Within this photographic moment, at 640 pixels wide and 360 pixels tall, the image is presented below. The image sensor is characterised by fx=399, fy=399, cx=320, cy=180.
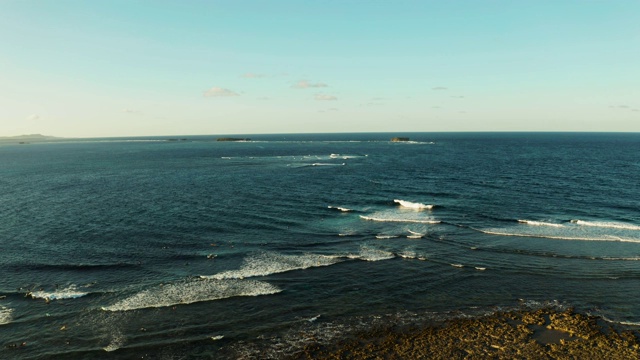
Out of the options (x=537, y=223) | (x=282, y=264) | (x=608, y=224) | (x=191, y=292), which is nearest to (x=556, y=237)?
(x=537, y=223)

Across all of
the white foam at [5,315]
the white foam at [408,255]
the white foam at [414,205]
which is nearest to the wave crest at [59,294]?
the white foam at [5,315]

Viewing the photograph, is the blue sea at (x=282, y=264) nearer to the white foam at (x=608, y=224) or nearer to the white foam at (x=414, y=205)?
the white foam at (x=414, y=205)

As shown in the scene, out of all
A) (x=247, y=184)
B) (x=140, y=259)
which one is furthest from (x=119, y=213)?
(x=247, y=184)

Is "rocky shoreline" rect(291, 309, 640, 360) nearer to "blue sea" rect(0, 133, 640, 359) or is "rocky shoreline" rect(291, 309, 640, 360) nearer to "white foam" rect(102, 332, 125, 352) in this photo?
"blue sea" rect(0, 133, 640, 359)

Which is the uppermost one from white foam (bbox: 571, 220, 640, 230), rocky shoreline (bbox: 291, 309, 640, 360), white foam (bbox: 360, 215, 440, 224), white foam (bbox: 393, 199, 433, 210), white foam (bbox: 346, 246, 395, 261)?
white foam (bbox: 393, 199, 433, 210)

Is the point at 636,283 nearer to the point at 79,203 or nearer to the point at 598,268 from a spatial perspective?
the point at 598,268

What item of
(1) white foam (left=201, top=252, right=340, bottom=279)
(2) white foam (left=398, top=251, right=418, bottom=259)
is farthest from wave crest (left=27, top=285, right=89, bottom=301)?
(2) white foam (left=398, top=251, right=418, bottom=259)
